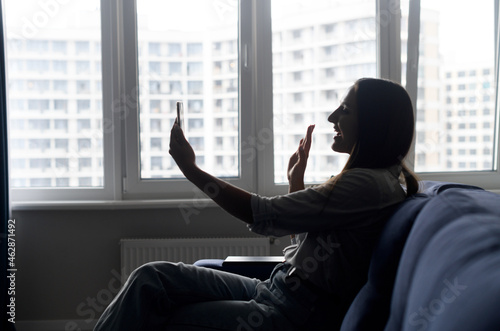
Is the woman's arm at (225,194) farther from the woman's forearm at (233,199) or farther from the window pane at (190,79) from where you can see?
the window pane at (190,79)

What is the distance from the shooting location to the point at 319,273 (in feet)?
4.24

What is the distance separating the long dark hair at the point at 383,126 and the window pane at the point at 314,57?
1429 mm

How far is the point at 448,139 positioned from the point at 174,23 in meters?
1.68

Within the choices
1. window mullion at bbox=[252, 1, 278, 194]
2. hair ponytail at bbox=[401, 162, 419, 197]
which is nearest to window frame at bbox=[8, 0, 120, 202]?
window mullion at bbox=[252, 1, 278, 194]

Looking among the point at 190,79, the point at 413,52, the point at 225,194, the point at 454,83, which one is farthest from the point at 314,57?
the point at 225,194

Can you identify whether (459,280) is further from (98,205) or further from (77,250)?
(77,250)

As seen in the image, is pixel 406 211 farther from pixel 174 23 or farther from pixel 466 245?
pixel 174 23

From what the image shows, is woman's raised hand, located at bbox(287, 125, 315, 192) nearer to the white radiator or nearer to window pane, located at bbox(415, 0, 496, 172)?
the white radiator

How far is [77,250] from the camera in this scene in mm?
2697

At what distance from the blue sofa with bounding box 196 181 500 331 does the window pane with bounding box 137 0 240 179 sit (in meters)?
1.65

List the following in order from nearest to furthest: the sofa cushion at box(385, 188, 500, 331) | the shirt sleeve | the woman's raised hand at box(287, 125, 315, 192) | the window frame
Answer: the sofa cushion at box(385, 188, 500, 331) → the shirt sleeve → the woman's raised hand at box(287, 125, 315, 192) → the window frame

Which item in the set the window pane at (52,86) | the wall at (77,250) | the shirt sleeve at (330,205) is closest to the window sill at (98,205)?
the wall at (77,250)

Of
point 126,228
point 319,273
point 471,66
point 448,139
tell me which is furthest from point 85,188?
point 471,66

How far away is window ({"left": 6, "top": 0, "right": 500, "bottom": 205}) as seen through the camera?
274cm
